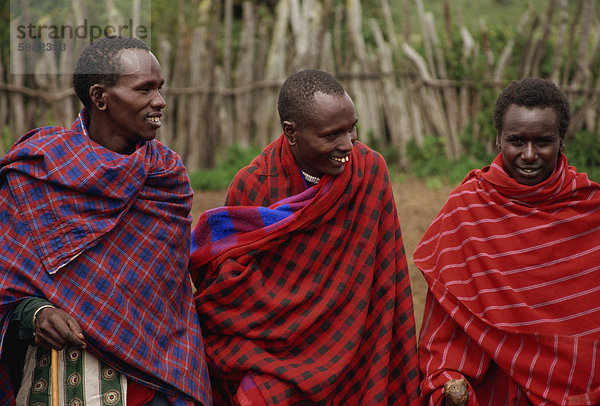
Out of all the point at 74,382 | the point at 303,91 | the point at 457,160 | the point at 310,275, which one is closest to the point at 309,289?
the point at 310,275

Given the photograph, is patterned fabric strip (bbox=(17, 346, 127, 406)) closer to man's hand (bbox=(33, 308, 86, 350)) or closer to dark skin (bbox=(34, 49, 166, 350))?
man's hand (bbox=(33, 308, 86, 350))

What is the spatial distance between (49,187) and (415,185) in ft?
18.8

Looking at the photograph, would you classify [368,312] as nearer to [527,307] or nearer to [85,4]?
[527,307]

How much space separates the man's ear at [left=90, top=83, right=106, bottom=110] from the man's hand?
0.99m

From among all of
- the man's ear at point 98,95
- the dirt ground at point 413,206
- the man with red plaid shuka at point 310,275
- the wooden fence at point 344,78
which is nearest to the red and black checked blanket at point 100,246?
the man's ear at point 98,95

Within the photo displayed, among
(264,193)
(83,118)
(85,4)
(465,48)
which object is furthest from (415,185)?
(83,118)

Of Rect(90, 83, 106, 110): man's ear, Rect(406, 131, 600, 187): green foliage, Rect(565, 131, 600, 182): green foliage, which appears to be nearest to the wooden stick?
Rect(90, 83, 106, 110): man's ear

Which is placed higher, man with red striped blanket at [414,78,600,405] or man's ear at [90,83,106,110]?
man's ear at [90,83,106,110]

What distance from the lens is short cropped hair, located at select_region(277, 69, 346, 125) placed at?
357 centimetres

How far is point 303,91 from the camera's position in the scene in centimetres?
360

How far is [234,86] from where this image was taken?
943 cm

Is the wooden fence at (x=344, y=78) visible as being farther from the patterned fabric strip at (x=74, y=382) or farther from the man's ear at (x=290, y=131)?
the patterned fabric strip at (x=74, y=382)

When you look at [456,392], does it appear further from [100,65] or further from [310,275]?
[100,65]

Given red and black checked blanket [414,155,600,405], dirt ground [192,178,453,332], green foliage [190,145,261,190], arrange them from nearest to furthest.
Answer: red and black checked blanket [414,155,600,405], dirt ground [192,178,453,332], green foliage [190,145,261,190]
